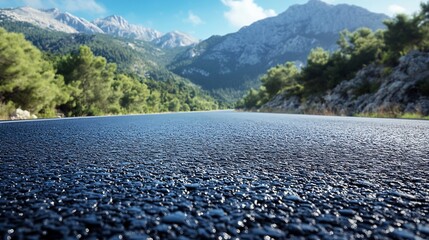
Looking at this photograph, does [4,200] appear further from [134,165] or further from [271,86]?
[271,86]

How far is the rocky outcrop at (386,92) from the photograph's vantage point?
3572 centimetres

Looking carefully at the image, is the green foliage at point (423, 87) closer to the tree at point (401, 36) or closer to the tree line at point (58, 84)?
the tree at point (401, 36)

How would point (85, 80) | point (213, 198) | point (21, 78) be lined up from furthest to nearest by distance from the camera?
point (85, 80) < point (21, 78) < point (213, 198)

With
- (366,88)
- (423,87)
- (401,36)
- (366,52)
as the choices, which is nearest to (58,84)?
(366,88)

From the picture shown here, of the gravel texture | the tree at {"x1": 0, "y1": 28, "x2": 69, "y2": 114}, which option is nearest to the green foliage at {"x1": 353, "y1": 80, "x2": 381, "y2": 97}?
the gravel texture

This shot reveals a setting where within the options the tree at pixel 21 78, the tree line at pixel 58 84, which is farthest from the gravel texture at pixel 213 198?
the tree line at pixel 58 84

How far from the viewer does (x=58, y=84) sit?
55.8m

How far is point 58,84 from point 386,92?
53.9 meters

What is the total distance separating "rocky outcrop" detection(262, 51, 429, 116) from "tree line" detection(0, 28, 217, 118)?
46003 millimetres

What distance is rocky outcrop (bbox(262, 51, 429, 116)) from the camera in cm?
3572

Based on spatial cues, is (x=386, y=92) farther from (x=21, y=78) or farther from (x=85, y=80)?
(x=85, y=80)

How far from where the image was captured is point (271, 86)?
369 feet

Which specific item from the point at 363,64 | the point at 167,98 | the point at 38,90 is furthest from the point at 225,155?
the point at 167,98

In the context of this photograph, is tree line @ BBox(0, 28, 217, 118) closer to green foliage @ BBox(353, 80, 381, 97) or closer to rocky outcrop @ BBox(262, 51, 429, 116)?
rocky outcrop @ BBox(262, 51, 429, 116)
